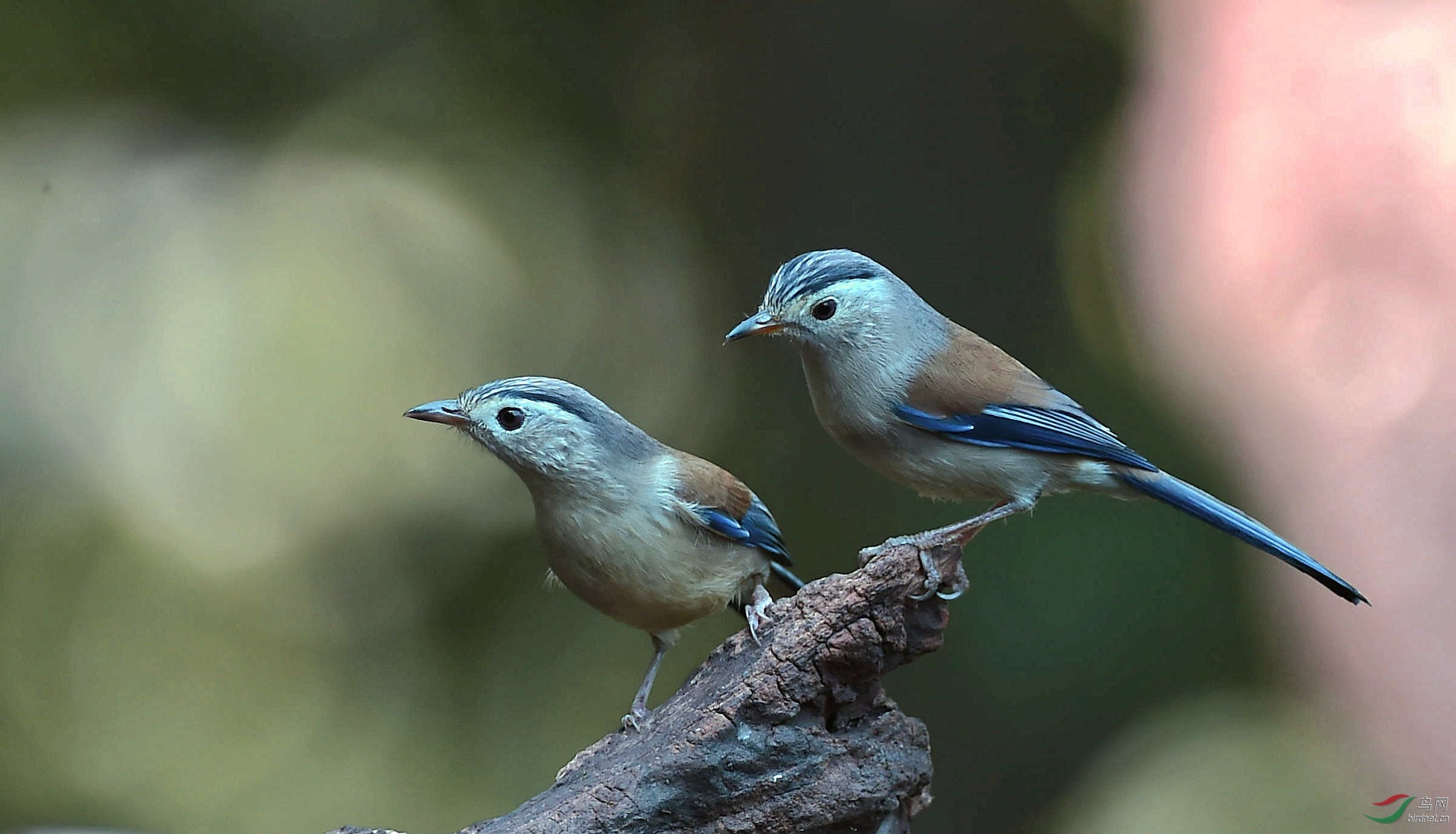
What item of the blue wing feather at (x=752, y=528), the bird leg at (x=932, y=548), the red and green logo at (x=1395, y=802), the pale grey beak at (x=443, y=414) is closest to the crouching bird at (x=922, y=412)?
the bird leg at (x=932, y=548)

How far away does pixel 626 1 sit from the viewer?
615cm

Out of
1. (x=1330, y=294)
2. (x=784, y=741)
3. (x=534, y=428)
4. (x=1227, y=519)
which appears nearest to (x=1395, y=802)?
(x=1330, y=294)

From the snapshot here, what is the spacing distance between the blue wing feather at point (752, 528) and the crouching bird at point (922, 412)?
0.35 metres

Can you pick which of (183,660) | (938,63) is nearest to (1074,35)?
(938,63)

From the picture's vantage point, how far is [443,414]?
3.27 m

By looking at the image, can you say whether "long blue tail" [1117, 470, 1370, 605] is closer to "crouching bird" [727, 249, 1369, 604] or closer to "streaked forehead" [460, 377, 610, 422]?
"crouching bird" [727, 249, 1369, 604]

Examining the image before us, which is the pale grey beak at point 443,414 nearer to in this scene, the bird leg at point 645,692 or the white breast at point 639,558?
the white breast at point 639,558

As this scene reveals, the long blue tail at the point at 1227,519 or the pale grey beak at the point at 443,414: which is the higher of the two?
the pale grey beak at the point at 443,414

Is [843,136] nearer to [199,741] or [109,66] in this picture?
[109,66]

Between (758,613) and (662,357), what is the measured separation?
125 inches

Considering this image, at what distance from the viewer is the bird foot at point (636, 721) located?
3.17 m

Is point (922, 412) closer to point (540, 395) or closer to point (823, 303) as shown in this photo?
point (823, 303)

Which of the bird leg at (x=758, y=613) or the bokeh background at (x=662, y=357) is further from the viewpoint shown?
the bokeh background at (x=662, y=357)

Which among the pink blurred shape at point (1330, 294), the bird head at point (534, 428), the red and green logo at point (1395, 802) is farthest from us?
the pink blurred shape at point (1330, 294)
